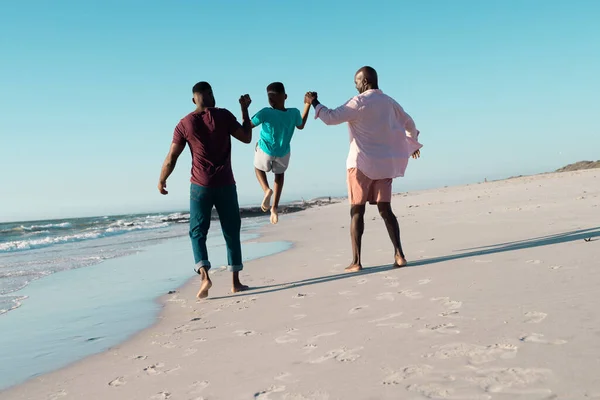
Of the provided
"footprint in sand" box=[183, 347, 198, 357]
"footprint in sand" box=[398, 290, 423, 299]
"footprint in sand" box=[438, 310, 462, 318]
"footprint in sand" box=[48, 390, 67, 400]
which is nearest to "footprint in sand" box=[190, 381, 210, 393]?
"footprint in sand" box=[183, 347, 198, 357]

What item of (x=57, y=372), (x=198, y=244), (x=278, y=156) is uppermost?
(x=278, y=156)

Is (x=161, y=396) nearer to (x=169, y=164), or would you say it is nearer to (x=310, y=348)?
(x=310, y=348)

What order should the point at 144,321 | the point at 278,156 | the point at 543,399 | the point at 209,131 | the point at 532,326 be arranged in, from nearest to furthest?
1. the point at 543,399
2. the point at 532,326
3. the point at 144,321
4. the point at 209,131
5. the point at 278,156

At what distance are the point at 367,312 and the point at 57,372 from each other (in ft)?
6.40

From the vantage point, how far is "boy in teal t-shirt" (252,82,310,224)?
19.5ft

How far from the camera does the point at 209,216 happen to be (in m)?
4.93

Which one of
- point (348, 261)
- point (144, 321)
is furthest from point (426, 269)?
point (144, 321)

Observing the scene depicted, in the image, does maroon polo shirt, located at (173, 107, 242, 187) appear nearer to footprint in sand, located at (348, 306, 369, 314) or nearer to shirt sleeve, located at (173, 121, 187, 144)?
shirt sleeve, located at (173, 121, 187, 144)

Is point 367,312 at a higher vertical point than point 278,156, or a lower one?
lower

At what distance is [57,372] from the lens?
2.95 m

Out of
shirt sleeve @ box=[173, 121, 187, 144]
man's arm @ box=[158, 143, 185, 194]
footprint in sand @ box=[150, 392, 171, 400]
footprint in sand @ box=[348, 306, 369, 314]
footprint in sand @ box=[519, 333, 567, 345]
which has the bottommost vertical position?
footprint in sand @ box=[150, 392, 171, 400]

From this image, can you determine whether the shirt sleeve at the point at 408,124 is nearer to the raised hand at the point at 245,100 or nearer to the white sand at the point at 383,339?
the white sand at the point at 383,339

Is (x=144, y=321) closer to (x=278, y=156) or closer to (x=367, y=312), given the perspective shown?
(x=367, y=312)

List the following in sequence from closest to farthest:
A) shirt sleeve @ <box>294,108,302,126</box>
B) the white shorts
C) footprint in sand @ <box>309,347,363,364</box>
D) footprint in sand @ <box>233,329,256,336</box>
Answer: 1. footprint in sand @ <box>309,347,363,364</box>
2. footprint in sand @ <box>233,329,256,336</box>
3. shirt sleeve @ <box>294,108,302,126</box>
4. the white shorts
